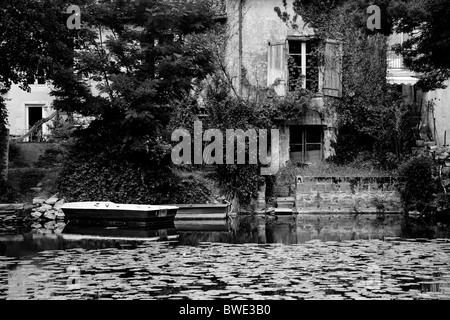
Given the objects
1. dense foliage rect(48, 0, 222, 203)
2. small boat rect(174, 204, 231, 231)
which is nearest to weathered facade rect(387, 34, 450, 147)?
dense foliage rect(48, 0, 222, 203)

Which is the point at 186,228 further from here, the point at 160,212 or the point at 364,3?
the point at 364,3

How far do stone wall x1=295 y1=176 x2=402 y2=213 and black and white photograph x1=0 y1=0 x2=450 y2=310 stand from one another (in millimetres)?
52

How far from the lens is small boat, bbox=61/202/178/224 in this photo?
2603 cm

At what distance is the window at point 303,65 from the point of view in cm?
3425

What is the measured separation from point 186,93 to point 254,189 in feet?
15.0

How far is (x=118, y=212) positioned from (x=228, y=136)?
7.11 metres

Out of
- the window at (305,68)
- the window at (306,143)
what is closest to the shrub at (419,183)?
the window at (306,143)

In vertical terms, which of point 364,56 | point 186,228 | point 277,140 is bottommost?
point 186,228

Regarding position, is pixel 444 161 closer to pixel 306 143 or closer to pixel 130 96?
pixel 306 143

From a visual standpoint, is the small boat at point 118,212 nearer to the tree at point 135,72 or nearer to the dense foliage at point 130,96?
the dense foliage at point 130,96

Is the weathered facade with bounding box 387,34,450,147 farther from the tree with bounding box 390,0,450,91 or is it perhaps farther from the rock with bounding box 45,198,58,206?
the rock with bounding box 45,198,58,206

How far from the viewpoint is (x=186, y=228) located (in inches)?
1037

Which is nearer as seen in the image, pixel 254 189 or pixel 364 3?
pixel 364 3
